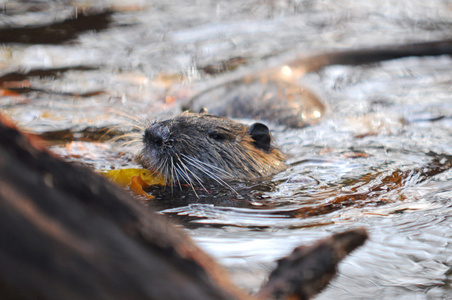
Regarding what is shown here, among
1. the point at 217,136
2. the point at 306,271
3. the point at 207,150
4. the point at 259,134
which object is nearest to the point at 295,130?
the point at 259,134

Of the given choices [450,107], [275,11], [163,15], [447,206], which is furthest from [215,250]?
[275,11]

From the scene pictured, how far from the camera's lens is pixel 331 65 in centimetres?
704

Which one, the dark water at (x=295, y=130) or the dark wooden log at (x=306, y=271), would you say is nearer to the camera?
the dark wooden log at (x=306, y=271)

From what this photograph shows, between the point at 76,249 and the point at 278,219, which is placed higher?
the point at 76,249

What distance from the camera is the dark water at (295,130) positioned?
7.22ft

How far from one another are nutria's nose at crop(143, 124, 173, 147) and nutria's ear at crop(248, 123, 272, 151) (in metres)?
0.86

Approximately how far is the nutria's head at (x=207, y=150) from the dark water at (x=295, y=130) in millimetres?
174

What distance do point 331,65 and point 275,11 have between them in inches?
129

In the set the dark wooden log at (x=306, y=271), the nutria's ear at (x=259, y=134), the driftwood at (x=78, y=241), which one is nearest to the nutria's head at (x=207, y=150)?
the nutria's ear at (x=259, y=134)

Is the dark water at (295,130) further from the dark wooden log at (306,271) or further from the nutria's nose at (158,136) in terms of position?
the dark wooden log at (306,271)

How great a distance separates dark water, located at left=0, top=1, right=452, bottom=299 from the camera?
7.22ft

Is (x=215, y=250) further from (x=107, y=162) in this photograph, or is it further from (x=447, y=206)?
(x=107, y=162)

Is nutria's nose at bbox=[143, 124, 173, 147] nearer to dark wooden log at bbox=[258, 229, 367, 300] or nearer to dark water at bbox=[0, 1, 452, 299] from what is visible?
dark water at bbox=[0, 1, 452, 299]

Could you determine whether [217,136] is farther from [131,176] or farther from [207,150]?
[131,176]
